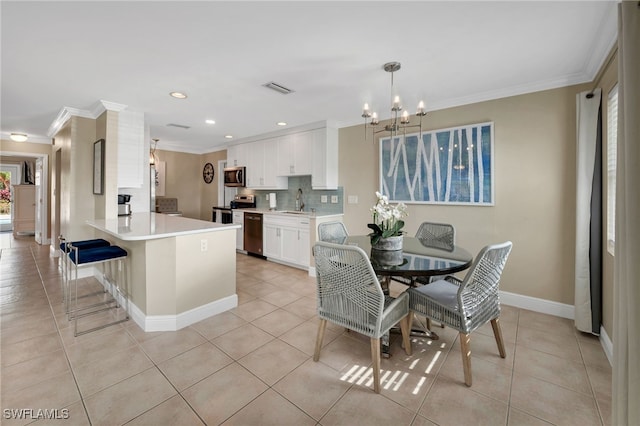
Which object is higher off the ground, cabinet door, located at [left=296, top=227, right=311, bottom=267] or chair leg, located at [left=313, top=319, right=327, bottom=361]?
cabinet door, located at [left=296, top=227, right=311, bottom=267]

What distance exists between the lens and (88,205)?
13.2ft

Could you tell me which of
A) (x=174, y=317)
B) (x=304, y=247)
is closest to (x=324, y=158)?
(x=304, y=247)

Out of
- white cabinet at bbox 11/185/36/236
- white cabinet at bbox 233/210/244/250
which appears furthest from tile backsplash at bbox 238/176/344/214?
white cabinet at bbox 11/185/36/236

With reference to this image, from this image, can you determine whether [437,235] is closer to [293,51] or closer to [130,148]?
[293,51]

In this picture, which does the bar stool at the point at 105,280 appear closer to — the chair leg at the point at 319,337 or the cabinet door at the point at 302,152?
the chair leg at the point at 319,337

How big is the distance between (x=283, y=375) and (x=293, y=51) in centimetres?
239

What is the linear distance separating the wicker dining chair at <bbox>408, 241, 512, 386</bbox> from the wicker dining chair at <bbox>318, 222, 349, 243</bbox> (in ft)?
3.23

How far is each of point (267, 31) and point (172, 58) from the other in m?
0.94

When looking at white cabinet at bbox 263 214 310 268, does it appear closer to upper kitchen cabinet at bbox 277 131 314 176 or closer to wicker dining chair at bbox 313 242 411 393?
upper kitchen cabinet at bbox 277 131 314 176

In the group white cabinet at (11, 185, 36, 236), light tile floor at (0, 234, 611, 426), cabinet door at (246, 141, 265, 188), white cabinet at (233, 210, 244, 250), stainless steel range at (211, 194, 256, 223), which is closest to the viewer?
light tile floor at (0, 234, 611, 426)

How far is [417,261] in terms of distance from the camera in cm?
207

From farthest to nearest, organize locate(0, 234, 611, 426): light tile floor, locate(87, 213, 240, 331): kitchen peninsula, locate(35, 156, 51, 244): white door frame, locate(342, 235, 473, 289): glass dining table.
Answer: locate(35, 156, 51, 244): white door frame
locate(87, 213, 240, 331): kitchen peninsula
locate(342, 235, 473, 289): glass dining table
locate(0, 234, 611, 426): light tile floor

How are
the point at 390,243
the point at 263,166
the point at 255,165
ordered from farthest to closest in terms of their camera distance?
the point at 255,165 < the point at 263,166 < the point at 390,243

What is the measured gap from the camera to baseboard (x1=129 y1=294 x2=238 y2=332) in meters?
2.54
